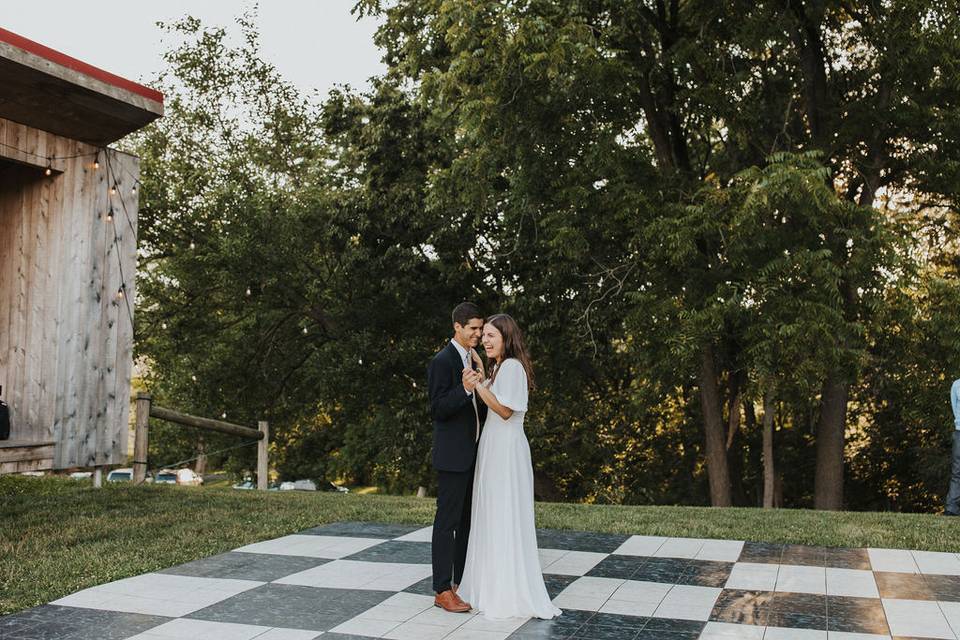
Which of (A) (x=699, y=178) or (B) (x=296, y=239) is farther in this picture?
(B) (x=296, y=239)

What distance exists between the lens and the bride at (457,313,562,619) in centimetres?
520

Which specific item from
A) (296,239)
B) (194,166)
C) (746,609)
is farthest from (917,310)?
(194,166)

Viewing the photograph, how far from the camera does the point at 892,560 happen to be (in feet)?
22.7

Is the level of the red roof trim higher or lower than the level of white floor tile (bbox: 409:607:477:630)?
higher

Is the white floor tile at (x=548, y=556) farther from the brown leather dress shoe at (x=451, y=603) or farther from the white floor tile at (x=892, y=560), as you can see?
the white floor tile at (x=892, y=560)

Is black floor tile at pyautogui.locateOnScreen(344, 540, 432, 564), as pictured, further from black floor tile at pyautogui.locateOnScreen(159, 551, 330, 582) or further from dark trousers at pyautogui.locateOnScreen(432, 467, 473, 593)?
dark trousers at pyautogui.locateOnScreen(432, 467, 473, 593)

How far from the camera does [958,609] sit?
544 cm

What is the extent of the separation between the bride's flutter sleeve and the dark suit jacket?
197mm

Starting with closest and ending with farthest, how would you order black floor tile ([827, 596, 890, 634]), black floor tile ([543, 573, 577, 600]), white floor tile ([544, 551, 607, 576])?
black floor tile ([827, 596, 890, 634]) → black floor tile ([543, 573, 577, 600]) → white floor tile ([544, 551, 607, 576])

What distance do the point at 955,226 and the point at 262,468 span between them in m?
12.0

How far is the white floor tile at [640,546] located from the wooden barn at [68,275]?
538cm

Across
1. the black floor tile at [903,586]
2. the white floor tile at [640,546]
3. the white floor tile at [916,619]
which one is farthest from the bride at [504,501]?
the black floor tile at [903,586]

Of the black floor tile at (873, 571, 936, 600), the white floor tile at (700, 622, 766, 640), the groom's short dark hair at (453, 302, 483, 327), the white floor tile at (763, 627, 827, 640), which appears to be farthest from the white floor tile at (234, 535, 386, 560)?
the black floor tile at (873, 571, 936, 600)

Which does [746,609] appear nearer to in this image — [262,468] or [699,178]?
[262,468]
